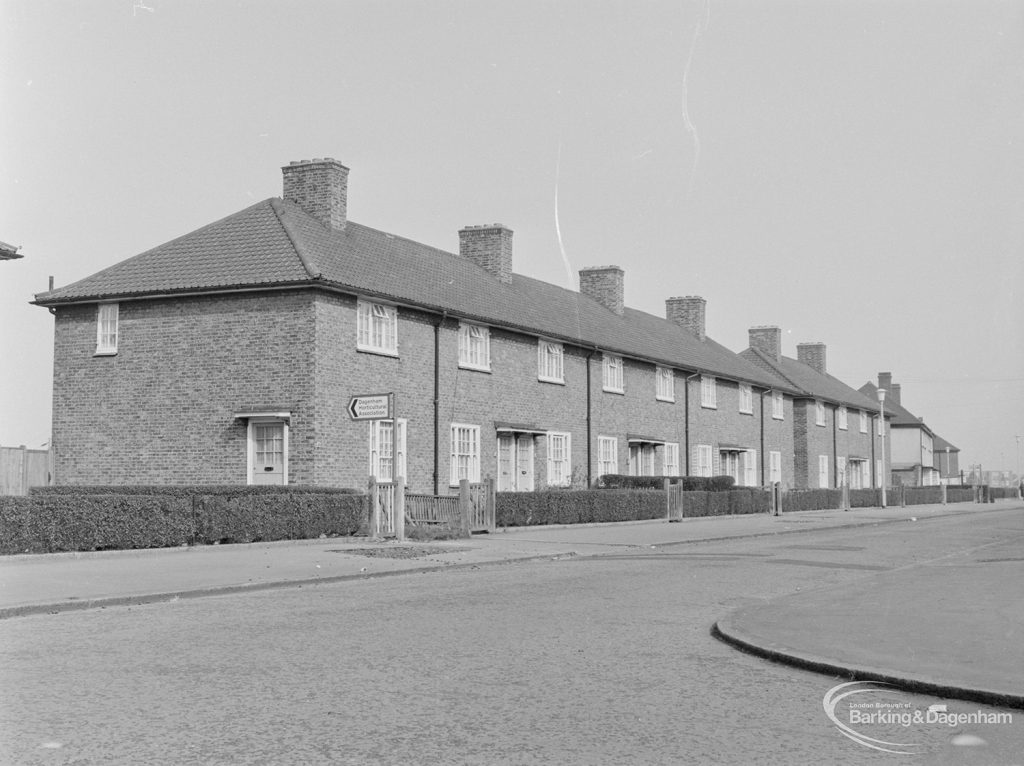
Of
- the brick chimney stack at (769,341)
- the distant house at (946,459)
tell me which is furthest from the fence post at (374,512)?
the distant house at (946,459)

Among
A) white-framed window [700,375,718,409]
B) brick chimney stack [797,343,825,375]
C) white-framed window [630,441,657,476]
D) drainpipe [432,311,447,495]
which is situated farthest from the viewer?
brick chimney stack [797,343,825,375]

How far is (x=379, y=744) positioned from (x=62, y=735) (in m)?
1.69

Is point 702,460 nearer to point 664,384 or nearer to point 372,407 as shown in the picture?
point 664,384

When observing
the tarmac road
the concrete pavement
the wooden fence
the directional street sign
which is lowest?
the tarmac road

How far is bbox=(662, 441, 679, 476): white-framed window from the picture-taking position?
43.7 meters

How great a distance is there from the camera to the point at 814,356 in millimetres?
72938

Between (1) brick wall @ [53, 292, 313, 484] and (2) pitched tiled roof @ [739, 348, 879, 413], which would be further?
(2) pitched tiled roof @ [739, 348, 879, 413]

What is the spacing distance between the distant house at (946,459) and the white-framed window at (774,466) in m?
64.8

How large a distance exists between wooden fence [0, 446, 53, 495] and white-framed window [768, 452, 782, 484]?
115 feet

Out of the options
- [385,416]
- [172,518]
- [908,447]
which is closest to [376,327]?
[385,416]

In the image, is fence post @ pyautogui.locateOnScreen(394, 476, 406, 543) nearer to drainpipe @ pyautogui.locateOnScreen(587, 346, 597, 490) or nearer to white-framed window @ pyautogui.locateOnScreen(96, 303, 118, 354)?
white-framed window @ pyautogui.locateOnScreen(96, 303, 118, 354)

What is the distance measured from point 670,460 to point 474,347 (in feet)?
46.6

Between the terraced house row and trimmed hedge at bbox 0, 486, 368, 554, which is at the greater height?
the terraced house row

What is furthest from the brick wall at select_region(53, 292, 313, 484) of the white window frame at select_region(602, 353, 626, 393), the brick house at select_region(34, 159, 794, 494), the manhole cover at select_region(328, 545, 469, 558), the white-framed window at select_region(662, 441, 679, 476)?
the white-framed window at select_region(662, 441, 679, 476)
